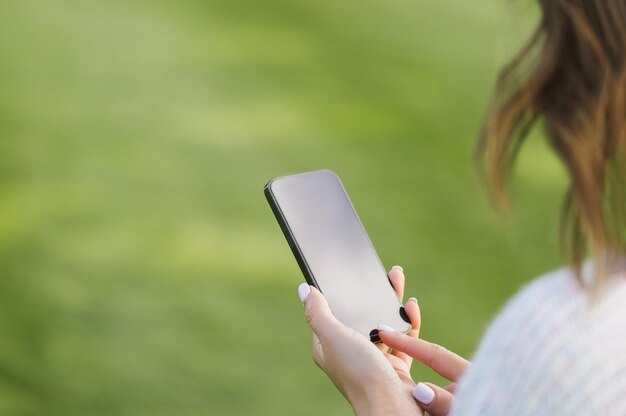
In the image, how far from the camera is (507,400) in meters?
0.58

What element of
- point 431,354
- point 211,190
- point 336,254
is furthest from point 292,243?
point 211,190

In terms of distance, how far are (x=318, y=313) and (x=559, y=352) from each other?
0.47m

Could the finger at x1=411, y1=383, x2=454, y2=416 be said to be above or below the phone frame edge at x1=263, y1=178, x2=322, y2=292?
below

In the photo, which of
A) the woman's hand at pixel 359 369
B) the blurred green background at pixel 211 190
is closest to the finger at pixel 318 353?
the woman's hand at pixel 359 369

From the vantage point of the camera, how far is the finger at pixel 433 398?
94 cm

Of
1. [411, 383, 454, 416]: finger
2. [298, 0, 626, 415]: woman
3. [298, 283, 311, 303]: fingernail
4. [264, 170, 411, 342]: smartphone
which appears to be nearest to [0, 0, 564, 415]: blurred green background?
[264, 170, 411, 342]: smartphone

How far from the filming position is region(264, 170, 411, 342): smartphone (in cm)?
112

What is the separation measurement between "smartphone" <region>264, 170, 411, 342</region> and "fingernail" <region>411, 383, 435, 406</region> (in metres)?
0.16

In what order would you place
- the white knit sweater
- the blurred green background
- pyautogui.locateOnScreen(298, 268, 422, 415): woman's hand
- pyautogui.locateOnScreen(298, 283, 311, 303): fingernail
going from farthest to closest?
the blurred green background < pyautogui.locateOnScreen(298, 283, 311, 303): fingernail < pyautogui.locateOnScreen(298, 268, 422, 415): woman's hand < the white knit sweater

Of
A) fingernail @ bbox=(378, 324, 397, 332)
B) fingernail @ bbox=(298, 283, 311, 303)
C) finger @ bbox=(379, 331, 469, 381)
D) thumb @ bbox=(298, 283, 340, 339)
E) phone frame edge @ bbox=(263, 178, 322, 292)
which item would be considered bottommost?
finger @ bbox=(379, 331, 469, 381)

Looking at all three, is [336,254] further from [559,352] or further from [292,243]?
[559,352]

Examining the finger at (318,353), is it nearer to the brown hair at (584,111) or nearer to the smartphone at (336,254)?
the smartphone at (336,254)

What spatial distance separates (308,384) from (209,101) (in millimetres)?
565

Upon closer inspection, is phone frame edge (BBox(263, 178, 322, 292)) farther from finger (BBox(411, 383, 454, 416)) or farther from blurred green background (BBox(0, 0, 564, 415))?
blurred green background (BBox(0, 0, 564, 415))
